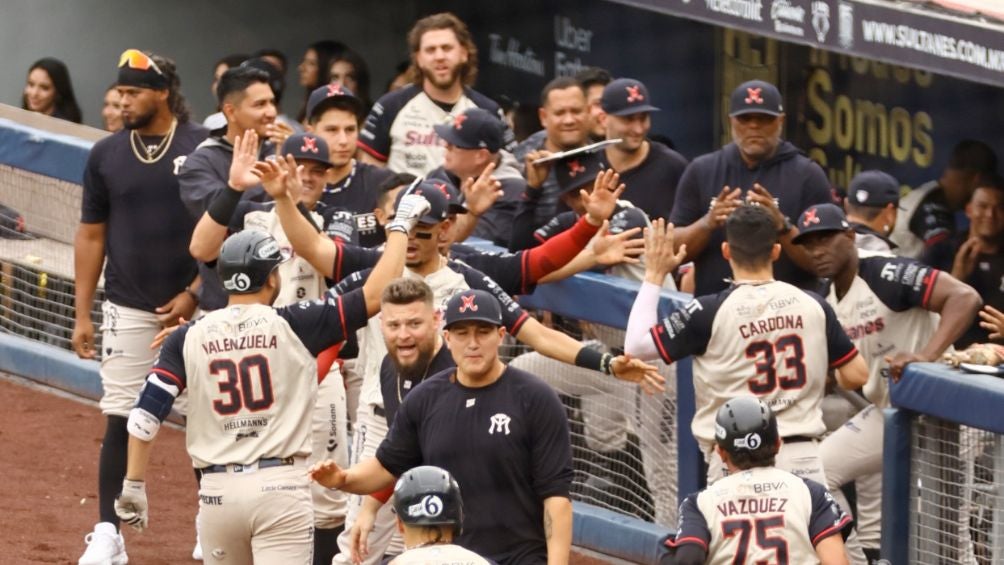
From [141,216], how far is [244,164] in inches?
38.3

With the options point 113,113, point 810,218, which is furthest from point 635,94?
point 113,113

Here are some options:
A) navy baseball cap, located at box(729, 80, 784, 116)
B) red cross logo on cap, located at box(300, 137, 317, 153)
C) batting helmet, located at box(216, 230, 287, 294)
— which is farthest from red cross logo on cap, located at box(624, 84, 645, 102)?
batting helmet, located at box(216, 230, 287, 294)

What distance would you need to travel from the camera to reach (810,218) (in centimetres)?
699

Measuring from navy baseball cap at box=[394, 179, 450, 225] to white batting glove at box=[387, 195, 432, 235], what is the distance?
30mm

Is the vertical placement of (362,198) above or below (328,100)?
below

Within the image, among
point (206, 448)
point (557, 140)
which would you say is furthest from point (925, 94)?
point (206, 448)

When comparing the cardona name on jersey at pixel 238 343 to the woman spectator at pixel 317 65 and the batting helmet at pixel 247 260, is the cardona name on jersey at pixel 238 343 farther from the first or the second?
the woman spectator at pixel 317 65

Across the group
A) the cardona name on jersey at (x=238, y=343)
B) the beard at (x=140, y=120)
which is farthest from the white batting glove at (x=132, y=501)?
the beard at (x=140, y=120)

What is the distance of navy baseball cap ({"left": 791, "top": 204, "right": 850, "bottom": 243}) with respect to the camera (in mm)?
6938

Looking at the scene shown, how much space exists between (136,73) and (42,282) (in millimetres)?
3000

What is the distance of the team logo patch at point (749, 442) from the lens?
5.57 m

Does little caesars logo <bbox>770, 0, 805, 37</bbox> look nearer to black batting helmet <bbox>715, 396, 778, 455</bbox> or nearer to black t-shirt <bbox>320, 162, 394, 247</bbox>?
black t-shirt <bbox>320, 162, 394, 247</bbox>

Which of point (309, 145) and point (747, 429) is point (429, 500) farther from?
point (309, 145)

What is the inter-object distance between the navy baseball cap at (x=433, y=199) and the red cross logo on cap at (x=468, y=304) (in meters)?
0.83
